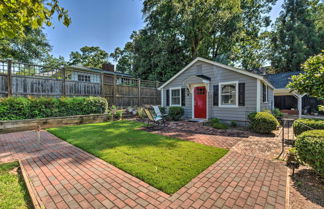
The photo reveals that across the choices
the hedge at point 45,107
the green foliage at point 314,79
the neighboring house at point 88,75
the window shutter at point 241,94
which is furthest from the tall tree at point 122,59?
the green foliage at point 314,79

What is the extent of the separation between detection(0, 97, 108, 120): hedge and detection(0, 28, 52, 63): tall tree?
41.0 ft

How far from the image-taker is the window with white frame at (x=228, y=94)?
322 inches

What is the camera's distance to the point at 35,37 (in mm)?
17094

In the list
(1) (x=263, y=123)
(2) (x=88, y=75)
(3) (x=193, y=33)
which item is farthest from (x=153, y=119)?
(3) (x=193, y=33)

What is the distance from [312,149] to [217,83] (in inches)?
255

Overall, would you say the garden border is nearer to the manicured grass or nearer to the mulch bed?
the manicured grass

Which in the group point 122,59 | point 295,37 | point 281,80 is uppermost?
point 122,59

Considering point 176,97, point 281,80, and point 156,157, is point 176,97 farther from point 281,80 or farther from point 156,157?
point 281,80

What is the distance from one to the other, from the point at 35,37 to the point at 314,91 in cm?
2415

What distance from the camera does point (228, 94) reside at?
27.9ft

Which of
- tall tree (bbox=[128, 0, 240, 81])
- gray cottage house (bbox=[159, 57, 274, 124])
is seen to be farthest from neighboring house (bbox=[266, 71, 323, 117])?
tall tree (bbox=[128, 0, 240, 81])

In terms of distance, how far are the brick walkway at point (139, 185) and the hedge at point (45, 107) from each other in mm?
3795

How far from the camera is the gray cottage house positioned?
7.67 m

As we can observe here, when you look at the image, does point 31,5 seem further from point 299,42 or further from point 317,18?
point 317,18
